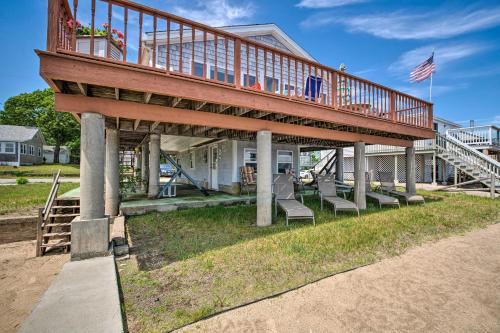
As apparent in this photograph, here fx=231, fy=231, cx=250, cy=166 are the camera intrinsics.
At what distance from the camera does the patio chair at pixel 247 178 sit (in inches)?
396

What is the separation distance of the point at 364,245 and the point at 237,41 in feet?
16.5

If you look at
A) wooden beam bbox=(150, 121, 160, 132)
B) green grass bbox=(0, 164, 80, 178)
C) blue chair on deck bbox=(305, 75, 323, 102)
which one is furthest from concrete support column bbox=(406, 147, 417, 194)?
green grass bbox=(0, 164, 80, 178)

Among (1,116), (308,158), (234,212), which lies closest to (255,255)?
(234,212)

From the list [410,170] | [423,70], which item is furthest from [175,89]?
[423,70]

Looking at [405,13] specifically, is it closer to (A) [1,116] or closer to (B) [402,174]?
(B) [402,174]

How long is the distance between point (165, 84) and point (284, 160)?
8830mm

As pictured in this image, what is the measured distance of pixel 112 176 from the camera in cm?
746

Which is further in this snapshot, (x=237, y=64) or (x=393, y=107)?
(x=393, y=107)

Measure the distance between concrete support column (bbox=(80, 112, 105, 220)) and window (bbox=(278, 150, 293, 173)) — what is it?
9.03 meters

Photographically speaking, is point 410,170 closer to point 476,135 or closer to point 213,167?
point 213,167

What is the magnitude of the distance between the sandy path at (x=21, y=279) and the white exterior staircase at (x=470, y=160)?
54.7 ft

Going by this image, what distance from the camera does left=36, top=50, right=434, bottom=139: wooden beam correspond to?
11.3ft

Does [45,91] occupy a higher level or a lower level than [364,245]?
higher

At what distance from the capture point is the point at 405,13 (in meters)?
12.3
